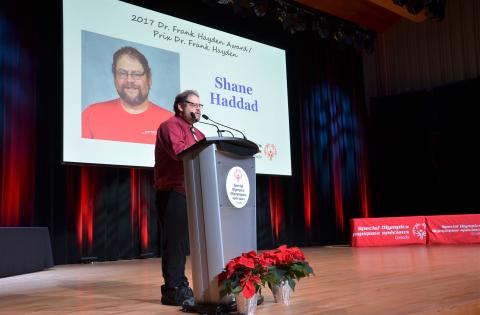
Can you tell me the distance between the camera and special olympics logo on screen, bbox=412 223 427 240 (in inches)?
293

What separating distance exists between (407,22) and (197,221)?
9.06m

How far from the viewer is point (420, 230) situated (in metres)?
7.45

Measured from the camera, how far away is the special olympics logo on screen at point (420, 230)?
7.43m

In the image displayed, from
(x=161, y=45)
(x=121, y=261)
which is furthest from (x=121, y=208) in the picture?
(x=161, y=45)

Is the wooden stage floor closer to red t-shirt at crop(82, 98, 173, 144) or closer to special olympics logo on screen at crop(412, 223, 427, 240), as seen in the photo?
red t-shirt at crop(82, 98, 173, 144)

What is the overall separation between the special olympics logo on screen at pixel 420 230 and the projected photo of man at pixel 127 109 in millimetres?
3634

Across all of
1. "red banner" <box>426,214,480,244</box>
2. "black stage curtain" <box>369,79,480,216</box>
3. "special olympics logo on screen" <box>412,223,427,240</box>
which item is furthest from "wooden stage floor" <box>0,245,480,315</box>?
"black stage curtain" <box>369,79,480,216</box>

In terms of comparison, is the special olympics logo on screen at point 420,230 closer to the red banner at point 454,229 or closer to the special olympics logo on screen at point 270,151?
the red banner at point 454,229

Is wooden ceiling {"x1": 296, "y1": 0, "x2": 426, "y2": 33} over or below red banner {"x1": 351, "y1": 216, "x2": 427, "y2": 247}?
over

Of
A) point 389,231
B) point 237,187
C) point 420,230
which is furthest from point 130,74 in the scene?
point 420,230

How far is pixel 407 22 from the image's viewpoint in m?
10.4

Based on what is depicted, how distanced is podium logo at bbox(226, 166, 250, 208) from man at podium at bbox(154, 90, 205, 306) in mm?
268

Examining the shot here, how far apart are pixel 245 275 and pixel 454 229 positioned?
5.74m

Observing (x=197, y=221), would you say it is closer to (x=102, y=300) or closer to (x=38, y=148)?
(x=102, y=300)
